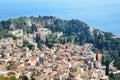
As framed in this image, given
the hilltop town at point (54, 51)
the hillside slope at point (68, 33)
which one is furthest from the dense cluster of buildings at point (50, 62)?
the hillside slope at point (68, 33)

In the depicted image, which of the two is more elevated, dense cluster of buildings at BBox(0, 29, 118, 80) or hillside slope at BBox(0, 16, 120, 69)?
hillside slope at BBox(0, 16, 120, 69)

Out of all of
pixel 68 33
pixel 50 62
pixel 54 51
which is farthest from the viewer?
pixel 68 33

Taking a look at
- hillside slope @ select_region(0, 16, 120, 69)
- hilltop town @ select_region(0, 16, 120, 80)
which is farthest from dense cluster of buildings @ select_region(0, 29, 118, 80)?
hillside slope @ select_region(0, 16, 120, 69)

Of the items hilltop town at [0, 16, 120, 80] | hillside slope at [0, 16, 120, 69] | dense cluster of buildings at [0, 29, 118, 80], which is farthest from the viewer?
hillside slope at [0, 16, 120, 69]

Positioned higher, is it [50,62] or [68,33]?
[68,33]

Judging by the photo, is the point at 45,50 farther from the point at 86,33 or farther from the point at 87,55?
the point at 86,33

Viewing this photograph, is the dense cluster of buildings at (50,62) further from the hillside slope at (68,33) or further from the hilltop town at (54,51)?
the hillside slope at (68,33)

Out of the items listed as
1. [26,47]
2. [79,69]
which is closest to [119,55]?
[26,47]

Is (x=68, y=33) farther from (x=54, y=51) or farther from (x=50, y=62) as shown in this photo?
(x=50, y=62)

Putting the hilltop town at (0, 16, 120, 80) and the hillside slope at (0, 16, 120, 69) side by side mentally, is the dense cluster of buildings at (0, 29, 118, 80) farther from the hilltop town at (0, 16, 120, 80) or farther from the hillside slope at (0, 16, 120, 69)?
the hillside slope at (0, 16, 120, 69)

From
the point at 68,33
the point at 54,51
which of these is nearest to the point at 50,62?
the point at 54,51
